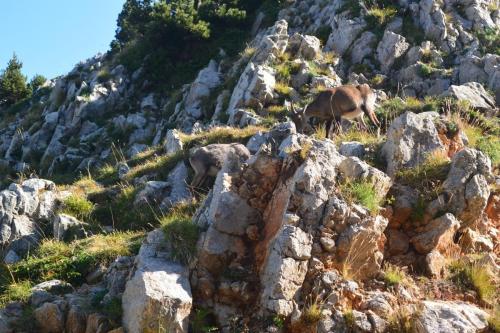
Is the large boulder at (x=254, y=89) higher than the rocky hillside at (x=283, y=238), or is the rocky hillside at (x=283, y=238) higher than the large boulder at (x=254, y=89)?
the large boulder at (x=254, y=89)

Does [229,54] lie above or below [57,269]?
above

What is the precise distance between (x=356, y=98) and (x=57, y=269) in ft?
32.5

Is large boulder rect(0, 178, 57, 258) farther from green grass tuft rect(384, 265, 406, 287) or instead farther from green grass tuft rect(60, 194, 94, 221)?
green grass tuft rect(384, 265, 406, 287)

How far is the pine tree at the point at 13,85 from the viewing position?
43.3m


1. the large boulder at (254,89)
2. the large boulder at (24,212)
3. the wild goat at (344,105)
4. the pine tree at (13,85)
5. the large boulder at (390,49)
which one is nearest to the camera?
the large boulder at (24,212)

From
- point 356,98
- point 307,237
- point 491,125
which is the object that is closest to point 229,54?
point 356,98

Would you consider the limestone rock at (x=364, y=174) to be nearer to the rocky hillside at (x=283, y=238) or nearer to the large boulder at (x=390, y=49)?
the rocky hillside at (x=283, y=238)

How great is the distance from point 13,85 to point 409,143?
125ft

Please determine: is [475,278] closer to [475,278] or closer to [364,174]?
[475,278]

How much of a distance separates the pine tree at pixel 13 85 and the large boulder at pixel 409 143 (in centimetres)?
3714

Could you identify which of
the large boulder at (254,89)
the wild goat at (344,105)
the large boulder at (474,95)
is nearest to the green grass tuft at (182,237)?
the wild goat at (344,105)

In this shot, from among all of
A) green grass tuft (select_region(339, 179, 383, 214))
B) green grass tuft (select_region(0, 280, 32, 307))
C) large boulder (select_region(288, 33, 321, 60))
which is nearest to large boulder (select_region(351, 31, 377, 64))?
large boulder (select_region(288, 33, 321, 60))

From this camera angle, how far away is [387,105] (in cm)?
1952

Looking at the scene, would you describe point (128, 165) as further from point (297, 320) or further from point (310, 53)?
point (297, 320)
